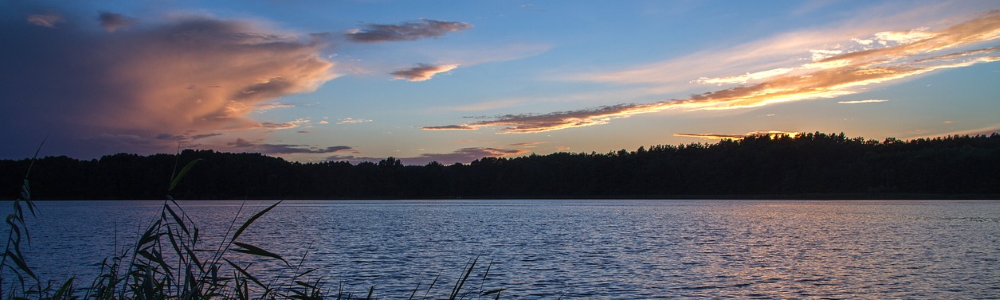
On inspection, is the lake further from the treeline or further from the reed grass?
the treeline

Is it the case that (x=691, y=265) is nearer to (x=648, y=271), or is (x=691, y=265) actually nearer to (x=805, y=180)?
(x=648, y=271)

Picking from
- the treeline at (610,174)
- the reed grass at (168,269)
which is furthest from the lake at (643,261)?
the treeline at (610,174)

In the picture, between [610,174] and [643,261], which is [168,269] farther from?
[610,174]

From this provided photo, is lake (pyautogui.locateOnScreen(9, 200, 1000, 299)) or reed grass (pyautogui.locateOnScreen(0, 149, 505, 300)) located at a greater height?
reed grass (pyautogui.locateOnScreen(0, 149, 505, 300))

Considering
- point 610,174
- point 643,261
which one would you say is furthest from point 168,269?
point 610,174

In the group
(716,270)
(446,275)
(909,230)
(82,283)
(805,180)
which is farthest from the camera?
(805,180)

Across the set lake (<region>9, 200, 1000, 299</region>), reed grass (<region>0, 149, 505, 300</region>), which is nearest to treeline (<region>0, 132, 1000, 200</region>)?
lake (<region>9, 200, 1000, 299</region>)

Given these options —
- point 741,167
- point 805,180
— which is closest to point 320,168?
point 741,167

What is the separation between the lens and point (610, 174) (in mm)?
172375

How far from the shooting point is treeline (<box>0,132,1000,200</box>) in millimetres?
133000

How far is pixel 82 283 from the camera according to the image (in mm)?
20109

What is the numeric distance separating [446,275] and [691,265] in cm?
898

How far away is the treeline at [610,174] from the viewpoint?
436ft

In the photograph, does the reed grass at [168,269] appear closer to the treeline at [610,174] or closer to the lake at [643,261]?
the lake at [643,261]
